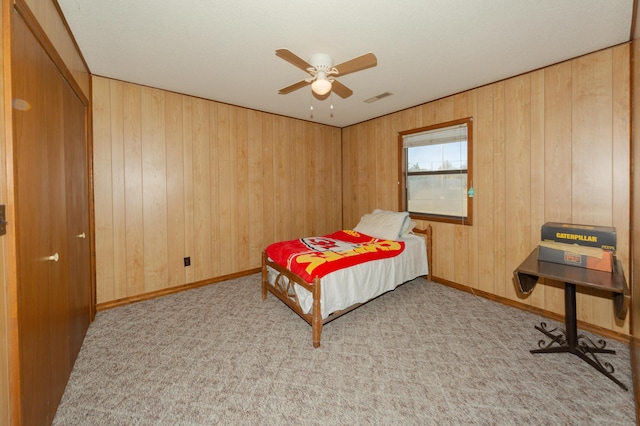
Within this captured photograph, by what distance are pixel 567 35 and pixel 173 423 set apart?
158 inches

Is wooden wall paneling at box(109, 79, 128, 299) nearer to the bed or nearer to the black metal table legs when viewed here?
the bed

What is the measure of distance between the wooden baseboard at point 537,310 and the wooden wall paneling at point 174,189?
355 centimetres

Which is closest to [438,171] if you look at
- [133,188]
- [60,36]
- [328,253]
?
[328,253]

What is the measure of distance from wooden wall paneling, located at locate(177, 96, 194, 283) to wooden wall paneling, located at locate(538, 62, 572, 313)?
4.16 metres

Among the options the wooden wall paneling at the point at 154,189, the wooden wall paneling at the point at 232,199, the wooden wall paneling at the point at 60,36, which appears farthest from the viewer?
the wooden wall paneling at the point at 232,199


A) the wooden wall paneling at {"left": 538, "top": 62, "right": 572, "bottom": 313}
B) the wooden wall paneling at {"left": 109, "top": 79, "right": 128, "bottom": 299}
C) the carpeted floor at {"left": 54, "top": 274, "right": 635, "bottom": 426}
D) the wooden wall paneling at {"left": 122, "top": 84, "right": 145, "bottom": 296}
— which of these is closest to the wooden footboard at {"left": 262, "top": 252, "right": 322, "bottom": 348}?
the carpeted floor at {"left": 54, "top": 274, "right": 635, "bottom": 426}

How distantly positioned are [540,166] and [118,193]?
4.67 metres

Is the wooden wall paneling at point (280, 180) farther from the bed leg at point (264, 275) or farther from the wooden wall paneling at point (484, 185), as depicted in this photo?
the wooden wall paneling at point (484, 185)

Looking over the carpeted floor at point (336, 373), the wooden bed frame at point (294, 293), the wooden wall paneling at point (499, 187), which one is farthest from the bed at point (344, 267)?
the wooden wall paneling at point (499, 187)

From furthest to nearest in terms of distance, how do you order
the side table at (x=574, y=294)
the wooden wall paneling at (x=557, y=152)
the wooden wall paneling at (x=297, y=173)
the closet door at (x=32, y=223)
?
the wooden wall paneling at (x=297, y=173) < the wooden wall paneling at (x=557, y=152) < the side table at (x=574, y=294) < the closet door at (x=32, y=223)

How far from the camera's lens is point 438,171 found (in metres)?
3.84

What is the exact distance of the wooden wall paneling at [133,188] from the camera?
10.2 ft

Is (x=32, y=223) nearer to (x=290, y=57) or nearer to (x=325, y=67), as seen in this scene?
(x=290, y=57)

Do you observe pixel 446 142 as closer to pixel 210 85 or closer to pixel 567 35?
pixel 567 35
